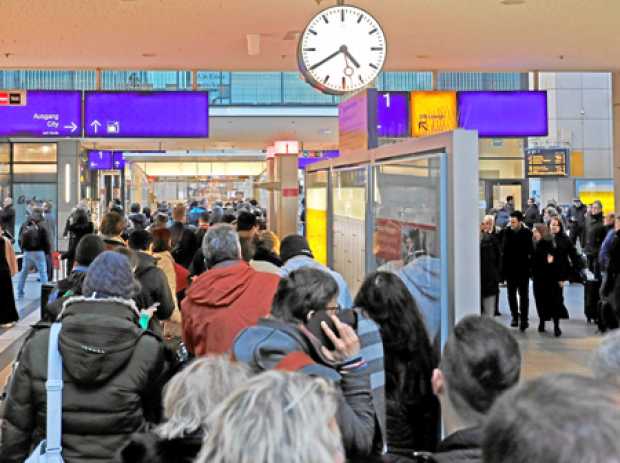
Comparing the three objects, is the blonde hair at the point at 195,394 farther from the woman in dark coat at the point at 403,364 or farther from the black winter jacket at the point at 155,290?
the black winter jacket at the point at 155,290

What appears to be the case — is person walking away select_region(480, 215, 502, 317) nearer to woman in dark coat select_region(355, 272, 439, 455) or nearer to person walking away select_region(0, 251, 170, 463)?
woman in dark coat select_region(355, 272, 439, 455)

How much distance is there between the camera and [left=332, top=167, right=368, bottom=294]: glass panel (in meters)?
6.40

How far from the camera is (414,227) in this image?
4.75 meters

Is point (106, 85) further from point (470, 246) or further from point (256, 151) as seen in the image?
point (256, 151)

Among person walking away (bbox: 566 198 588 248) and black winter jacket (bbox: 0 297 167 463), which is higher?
person walking away (bbox: 566 198 588 248)

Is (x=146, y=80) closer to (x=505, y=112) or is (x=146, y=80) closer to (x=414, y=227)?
(x=505, y=112)

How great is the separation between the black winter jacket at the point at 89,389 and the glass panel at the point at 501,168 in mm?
25401

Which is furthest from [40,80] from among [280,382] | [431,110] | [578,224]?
[280,382]

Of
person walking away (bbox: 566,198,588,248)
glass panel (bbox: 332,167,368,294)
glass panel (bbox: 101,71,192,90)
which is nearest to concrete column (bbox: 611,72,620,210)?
glass panel (bbox: 332,167,368,294)

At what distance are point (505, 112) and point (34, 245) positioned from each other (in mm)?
8768

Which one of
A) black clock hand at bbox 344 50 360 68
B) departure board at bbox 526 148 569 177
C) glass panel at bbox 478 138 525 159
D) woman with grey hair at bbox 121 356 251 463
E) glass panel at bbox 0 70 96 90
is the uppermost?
glass panel at bbox 0 70 96 90

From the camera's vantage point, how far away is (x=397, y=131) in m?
10.4

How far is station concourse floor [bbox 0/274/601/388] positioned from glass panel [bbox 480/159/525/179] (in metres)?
14.2

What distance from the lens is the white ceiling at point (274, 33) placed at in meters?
7.59
